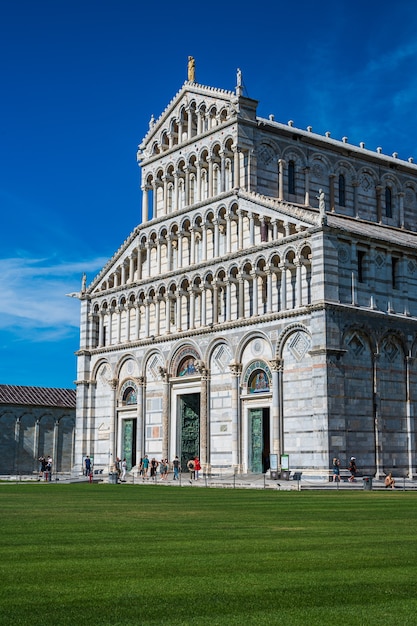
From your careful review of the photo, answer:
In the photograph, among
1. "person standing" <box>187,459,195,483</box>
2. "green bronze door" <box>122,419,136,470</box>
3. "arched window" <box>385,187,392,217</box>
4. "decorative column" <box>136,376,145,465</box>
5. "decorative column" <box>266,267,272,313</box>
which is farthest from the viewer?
"arched window" <box>385,187,392,217</box>

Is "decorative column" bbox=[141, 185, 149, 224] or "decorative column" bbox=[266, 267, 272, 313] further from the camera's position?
"decorative column" bbox=[141, 185, 149, 224]

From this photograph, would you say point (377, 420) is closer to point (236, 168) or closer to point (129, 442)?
point (236, 168)

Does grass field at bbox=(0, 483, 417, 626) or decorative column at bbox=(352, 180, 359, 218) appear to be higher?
decorative column at bbox=(352, 180, 359, 218)

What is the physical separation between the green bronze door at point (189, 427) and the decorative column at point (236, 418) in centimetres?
432

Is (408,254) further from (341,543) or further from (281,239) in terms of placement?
(341,543)

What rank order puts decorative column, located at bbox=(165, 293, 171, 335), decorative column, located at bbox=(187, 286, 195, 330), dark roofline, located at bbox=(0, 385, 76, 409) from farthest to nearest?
dark roofline, located at bbox=(0, 385, 76, 409) → decorative column, located at bbox=(165, 293, 171, 335) → decorative column, located at bbox=(187, 286, 195, 330)

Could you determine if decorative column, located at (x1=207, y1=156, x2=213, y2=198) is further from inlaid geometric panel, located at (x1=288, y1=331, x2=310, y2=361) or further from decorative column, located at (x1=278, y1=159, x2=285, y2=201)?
inlaid geometric panel, located at (x1=288, y1=331, x2=310, y2=361)

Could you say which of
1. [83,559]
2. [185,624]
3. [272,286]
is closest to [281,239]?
[272,286]

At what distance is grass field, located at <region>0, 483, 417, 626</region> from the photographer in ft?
27.5

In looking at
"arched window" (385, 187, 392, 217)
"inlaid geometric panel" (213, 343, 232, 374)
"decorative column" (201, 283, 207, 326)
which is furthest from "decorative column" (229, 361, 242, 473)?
"arched window" (385, 187, 392, 217)

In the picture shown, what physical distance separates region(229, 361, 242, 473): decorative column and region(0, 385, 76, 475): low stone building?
23397 mm

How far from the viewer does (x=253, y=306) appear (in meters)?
47.3

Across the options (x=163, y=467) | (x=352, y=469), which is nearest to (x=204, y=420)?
(x=163, y=467)

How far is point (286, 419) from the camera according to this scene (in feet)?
144
